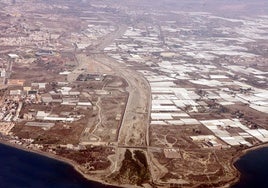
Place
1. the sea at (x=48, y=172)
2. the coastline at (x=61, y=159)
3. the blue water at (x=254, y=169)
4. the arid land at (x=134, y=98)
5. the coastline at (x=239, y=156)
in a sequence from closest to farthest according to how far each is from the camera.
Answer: the sea at (x=48, y=172)
the coastline at (x=61, y=159)
the blue water at (x=254, y=169)
the coastline at (x=239, y=156)
the arid land at (x=134, y=98)

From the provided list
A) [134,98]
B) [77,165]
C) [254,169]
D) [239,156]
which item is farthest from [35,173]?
[134,98]

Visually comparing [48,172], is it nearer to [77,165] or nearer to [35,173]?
[35,173]

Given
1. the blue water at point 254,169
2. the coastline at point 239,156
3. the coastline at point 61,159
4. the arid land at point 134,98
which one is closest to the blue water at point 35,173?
the coastline at point 61,159

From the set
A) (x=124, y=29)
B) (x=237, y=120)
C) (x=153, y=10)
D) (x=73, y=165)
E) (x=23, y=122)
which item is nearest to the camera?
(x=73, y=165)

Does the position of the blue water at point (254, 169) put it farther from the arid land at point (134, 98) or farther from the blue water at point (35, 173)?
the blue water at point (35, 173)

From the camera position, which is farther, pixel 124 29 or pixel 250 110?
pixel 124 29

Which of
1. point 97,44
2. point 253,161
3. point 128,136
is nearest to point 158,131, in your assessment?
point 128,136

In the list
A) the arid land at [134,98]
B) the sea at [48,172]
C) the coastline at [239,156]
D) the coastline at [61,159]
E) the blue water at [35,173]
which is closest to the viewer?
the blue water at [35,173]

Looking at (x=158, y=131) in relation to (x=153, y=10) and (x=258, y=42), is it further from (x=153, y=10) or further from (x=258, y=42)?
(x=153, y=10)

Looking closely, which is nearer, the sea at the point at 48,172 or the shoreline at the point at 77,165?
the sea at the point at 48,172
